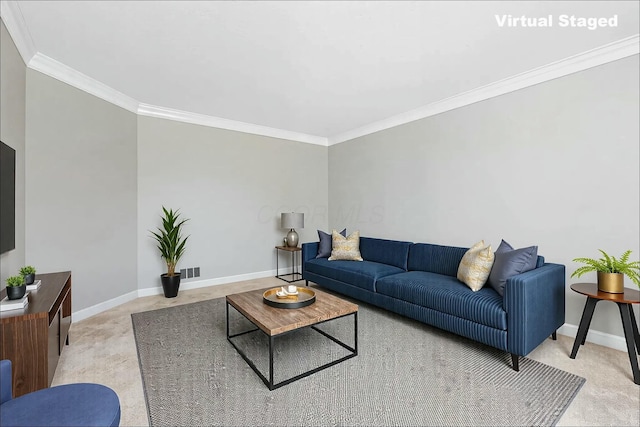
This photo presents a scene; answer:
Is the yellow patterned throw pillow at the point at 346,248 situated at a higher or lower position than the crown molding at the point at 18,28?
lower

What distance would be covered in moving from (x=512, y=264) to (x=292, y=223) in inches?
123

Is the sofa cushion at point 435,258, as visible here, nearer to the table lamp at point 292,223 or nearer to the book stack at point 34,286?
the table lamp at point 292,223

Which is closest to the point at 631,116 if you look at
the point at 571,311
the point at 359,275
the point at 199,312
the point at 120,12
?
the point at 571,311

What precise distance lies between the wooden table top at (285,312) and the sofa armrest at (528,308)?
1.13 meters

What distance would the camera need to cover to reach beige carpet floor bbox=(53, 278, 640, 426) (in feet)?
5.62

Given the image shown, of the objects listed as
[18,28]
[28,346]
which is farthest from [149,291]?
[18,28]

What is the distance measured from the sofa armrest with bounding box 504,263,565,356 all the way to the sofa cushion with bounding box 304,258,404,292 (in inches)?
55.0

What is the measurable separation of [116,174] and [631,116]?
5.16 meters

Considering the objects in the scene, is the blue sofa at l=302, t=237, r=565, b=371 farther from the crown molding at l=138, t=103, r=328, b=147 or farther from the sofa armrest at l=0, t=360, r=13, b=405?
the sofa armrest at l=0, t=360, r=13, b=405

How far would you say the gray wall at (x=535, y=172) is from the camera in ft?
8.27

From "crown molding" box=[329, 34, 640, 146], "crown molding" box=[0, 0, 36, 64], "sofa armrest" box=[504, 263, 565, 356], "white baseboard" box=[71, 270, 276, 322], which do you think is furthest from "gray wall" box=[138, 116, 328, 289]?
"sofa armrest" box=[504, 263, 565, 356]

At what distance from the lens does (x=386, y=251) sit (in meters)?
4.07

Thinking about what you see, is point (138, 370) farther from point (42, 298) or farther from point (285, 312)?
point (285, 312)

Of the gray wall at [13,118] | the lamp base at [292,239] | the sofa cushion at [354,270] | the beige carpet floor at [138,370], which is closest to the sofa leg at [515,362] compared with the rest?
the beige carpet floor at [138,370]
